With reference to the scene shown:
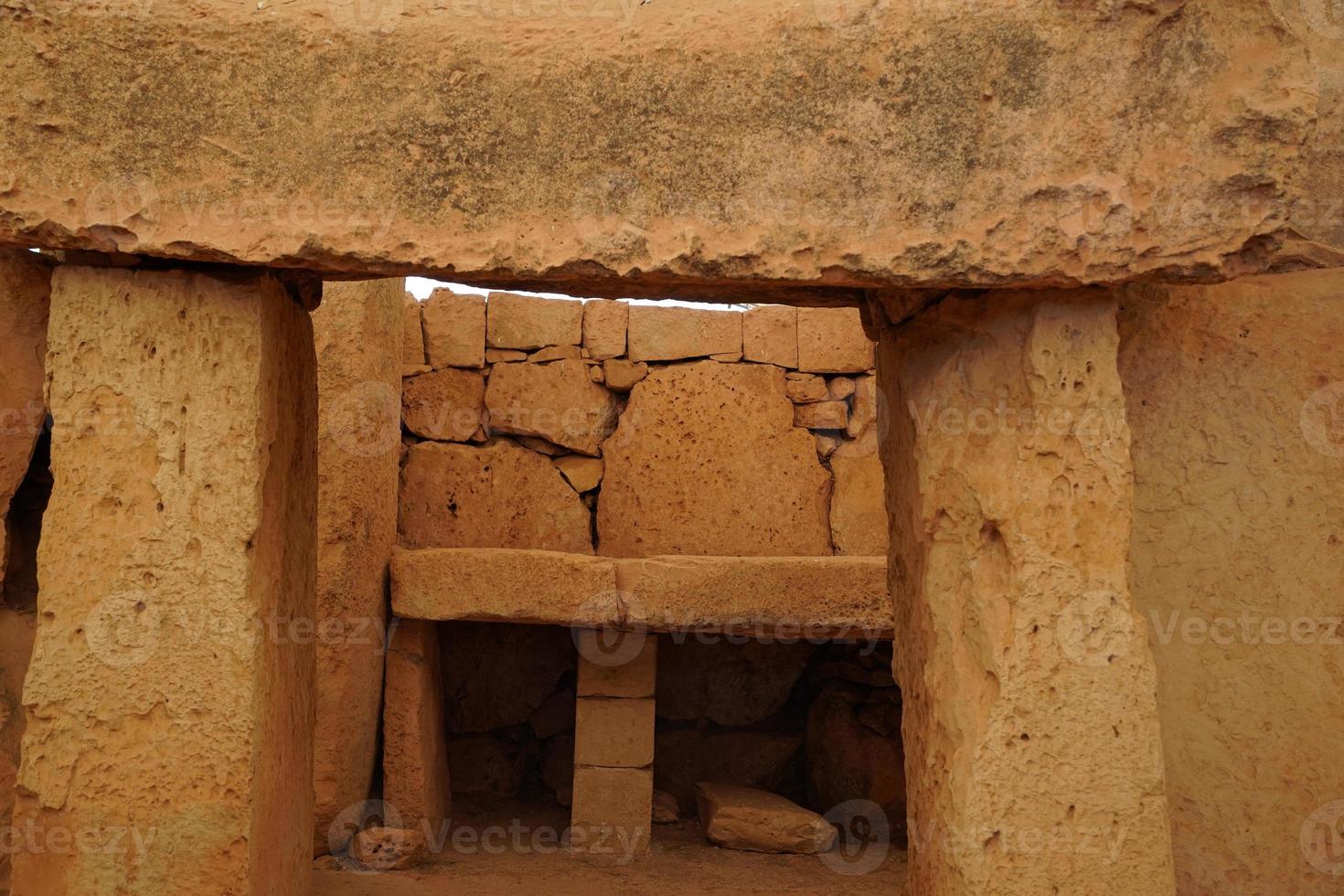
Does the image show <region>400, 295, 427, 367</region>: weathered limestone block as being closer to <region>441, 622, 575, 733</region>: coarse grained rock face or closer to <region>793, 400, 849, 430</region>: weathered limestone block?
<region>441, 622, 575, 733</region>: coarse grained rock face

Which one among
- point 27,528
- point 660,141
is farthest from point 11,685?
point 660,141

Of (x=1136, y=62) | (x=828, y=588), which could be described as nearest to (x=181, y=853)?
(x=1136, y=62)

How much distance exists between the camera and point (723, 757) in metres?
6.44

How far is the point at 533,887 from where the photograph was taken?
4715 millimetres

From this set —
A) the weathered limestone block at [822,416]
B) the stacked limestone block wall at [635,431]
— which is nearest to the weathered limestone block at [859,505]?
the stacked limestone block wall at [635,431]

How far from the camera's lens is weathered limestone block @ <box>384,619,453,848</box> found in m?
5.19

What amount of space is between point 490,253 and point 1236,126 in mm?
1543

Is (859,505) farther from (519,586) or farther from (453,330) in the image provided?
(453,330)

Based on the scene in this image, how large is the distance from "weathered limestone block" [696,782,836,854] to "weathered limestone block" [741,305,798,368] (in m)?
2.24

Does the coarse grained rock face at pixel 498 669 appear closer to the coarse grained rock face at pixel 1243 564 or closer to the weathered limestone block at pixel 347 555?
the weathered limestone block at pixel 347 555

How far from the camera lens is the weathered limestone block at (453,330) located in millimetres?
6062

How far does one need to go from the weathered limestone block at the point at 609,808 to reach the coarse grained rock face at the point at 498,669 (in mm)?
949

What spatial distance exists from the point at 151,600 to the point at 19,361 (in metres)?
0.76

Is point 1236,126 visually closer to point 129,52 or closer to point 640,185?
point 640,185
